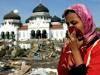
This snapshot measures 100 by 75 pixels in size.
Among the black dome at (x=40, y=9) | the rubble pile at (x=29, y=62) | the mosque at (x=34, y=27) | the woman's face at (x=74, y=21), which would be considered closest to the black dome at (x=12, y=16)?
the mosque at (x=34, y=27)

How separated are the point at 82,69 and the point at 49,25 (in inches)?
1784

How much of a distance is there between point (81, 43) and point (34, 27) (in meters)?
46.5

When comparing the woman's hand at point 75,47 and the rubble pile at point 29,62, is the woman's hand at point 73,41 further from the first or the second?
the rubble pile at point 29,62

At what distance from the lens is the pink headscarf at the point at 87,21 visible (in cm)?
164

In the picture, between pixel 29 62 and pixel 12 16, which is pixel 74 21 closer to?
pixel 29 62

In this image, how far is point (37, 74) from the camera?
10.5 m

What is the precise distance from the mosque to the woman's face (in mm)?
44077

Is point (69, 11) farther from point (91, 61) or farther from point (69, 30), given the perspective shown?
point (91, 61)

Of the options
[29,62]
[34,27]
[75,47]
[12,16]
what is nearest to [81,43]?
[75,47]

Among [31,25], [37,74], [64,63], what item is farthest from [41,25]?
[64,63]

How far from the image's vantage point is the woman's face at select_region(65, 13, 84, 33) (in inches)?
66.0

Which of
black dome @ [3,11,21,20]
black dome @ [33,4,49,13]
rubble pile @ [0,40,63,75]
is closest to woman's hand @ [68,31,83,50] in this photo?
rubble pile @ [0,40,63,75]

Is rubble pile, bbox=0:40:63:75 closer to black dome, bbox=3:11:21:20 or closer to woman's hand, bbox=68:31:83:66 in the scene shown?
woman's hand, bbox=68:31:83:66

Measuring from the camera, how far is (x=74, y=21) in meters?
1.71
